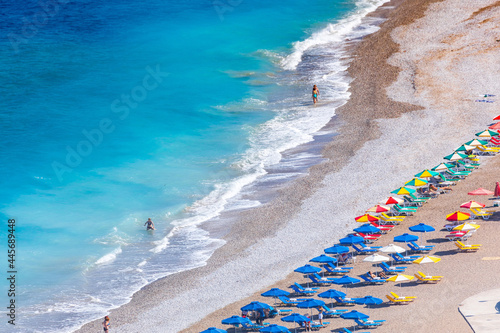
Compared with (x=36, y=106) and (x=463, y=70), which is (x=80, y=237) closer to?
(x=36, y=106)

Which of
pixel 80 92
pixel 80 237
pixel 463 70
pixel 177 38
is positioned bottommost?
pixel 80 237

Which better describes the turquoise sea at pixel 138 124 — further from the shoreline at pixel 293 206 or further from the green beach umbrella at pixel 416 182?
the green beach umbrella at pixel 416 182

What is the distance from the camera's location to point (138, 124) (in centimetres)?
5091

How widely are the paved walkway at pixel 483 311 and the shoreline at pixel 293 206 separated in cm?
824

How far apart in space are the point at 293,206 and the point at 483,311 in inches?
548

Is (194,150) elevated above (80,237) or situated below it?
above

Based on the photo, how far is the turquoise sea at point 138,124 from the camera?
3216cm

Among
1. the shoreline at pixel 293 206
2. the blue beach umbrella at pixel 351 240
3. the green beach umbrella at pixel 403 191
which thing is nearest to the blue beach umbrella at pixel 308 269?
the shoreline at pixel 293 206

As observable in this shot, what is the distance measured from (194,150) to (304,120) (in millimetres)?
8782

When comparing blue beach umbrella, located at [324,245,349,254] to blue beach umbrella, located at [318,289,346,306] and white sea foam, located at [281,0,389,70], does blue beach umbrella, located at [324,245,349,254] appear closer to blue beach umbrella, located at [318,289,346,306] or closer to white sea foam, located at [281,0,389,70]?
blue beach umbrella, located at [318,289,346,306]

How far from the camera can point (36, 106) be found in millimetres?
52812

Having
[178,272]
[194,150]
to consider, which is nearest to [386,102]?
[194,150]

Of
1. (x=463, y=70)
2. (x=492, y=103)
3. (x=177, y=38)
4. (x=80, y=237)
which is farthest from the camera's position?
(x=177, y=38)

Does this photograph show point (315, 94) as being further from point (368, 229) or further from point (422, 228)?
point (422, 228)
